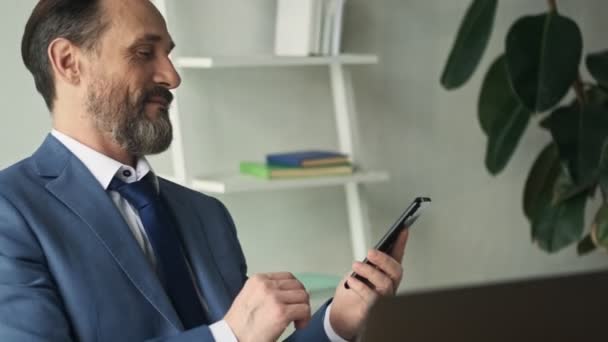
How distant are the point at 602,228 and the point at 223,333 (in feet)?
6.67

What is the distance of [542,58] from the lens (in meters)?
3.09

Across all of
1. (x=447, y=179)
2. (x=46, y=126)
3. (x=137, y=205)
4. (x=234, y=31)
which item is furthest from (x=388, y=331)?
(x=447, y=179)

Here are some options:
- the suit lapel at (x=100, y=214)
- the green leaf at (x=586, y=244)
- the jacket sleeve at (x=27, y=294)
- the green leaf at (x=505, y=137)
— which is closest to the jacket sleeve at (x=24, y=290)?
the jacket sleeve at (x=27, y=294)

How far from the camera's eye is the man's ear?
178 centimetres

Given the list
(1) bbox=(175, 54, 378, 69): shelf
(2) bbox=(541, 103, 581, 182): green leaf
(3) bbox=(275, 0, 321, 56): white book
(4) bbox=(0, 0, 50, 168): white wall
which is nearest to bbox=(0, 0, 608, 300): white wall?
(4) bbox=(0, 0, 50, 168): white wall

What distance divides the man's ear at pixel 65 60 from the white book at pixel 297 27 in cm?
143

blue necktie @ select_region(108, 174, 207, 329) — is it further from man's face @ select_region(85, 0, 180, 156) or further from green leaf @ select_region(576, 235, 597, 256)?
green leaf @ select_region(576, 235, 597, 256)

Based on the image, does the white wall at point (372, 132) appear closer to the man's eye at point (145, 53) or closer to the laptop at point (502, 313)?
the man's eye at point (145, 53)

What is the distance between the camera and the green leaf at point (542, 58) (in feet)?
10.0

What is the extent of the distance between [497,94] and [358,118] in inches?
19.9

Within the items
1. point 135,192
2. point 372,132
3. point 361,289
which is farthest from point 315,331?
point 372,132

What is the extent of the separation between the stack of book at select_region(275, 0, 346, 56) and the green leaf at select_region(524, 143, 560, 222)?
2.96 ft

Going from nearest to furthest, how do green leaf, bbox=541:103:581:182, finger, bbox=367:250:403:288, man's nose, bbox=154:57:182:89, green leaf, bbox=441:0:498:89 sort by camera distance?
finger, bbox=367:250:403:288 < man's nose, bbox=154:57:182:89 < green leaf, bbox=541:103:581:182 < green leaf, bbox=441:0:498:89

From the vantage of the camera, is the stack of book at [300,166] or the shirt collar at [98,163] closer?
the shirt collar at [98,163]
